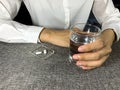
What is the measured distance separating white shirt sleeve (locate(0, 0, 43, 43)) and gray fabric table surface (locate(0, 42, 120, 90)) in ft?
0.24

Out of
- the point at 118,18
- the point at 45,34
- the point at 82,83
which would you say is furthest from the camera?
the point at 118,18

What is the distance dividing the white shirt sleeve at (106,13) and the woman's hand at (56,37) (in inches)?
7.7

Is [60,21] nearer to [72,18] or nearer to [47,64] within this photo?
[72,18]

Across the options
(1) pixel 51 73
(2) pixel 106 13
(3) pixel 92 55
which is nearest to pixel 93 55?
(3) pixel 92 55

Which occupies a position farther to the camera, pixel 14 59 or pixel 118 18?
pixel 118 18

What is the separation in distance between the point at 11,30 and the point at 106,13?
0.43 meters

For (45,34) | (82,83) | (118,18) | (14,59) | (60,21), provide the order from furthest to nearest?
(60,21) → (118,18) → (45,34) → (14,59) → (82,83)

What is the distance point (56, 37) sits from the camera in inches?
28.7

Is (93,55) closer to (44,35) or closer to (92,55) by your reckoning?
(92,55)

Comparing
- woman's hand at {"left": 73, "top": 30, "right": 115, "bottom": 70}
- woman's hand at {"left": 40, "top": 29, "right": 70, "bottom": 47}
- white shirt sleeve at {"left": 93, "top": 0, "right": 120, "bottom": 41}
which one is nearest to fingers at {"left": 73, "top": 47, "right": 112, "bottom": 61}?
woman's hand at {"left": 73, "top": 30, "right": 115, "bottom": 70}

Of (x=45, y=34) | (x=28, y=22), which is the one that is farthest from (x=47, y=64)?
(x=28, y=22)

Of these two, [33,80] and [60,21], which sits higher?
[33,80]

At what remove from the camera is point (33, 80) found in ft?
1.75

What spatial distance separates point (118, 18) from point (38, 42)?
0.36m
